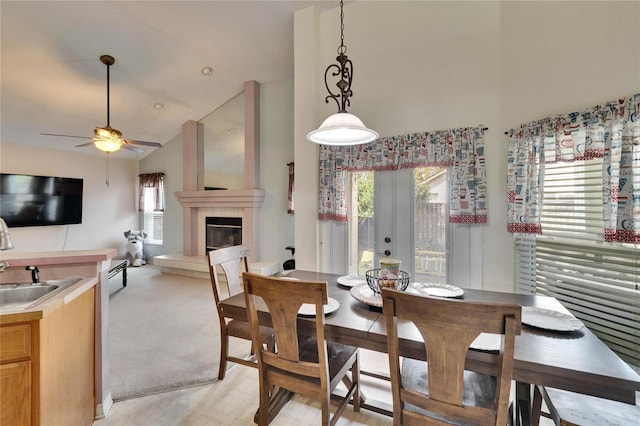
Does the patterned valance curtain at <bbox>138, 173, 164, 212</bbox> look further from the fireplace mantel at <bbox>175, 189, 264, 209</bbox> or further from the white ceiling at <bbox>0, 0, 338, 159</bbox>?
the white ceiling at <bbox>0, 0, 338, 159</bbox>

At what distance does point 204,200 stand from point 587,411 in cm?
544

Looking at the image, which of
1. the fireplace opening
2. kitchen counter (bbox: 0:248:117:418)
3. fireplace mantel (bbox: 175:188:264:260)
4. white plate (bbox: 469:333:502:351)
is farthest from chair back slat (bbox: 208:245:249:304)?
the fireplace opening

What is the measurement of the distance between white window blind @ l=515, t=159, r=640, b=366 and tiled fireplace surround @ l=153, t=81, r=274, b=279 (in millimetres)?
3976

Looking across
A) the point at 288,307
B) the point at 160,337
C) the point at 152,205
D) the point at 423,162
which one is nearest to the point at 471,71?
the point at 423,162

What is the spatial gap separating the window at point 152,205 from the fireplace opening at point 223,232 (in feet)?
5.10

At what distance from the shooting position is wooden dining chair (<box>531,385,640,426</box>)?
1.15 metres

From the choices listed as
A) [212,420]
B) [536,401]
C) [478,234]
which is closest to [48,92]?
[212,420]

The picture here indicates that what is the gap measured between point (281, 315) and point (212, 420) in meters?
1.05

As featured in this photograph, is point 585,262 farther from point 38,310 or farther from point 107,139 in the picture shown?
point 107,139

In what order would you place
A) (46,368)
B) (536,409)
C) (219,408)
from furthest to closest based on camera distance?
(219,408) < (536,409) < (46,368)

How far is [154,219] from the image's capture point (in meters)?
6.60

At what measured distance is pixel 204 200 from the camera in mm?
5355

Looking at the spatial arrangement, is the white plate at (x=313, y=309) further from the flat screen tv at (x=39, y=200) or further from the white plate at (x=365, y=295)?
the flat screen tv at (x=39, y=200)

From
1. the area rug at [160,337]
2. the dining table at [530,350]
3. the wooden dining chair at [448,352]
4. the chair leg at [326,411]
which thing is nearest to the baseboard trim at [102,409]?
the area rug at [160,337]
